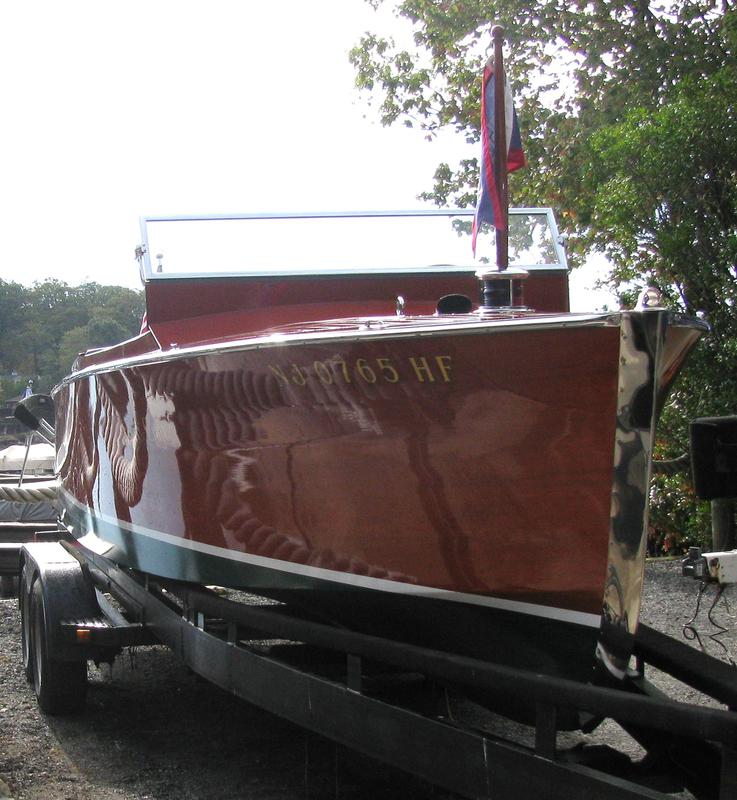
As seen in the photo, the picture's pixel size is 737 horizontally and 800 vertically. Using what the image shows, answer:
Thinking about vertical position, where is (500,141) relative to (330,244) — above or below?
above

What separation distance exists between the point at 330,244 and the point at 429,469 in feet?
7.97

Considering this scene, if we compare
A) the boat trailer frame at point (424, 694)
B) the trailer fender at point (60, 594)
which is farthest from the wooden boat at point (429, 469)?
the trailer fender at point (60, 594)

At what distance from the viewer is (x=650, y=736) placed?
3371mm

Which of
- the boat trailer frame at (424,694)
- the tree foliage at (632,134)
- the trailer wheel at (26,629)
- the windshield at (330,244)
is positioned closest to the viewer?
the boat trailer frame at (424,694)

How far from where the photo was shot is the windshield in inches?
209

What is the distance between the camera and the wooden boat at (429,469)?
2.98m

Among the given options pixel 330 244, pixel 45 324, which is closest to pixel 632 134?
pixel 330 244

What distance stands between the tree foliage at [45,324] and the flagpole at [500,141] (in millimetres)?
63559

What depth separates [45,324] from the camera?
253ft

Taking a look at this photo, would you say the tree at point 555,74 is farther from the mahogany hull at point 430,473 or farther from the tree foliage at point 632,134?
the mahogany hull at point 430,473

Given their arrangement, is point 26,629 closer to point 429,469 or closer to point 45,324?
point 429,469

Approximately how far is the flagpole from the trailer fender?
273 cm

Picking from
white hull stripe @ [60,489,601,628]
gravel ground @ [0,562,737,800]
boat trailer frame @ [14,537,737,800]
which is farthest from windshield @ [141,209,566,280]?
gravel ground @ [0,562,737,800]

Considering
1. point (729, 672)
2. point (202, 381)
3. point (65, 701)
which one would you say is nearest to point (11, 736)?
point (65, 701)
